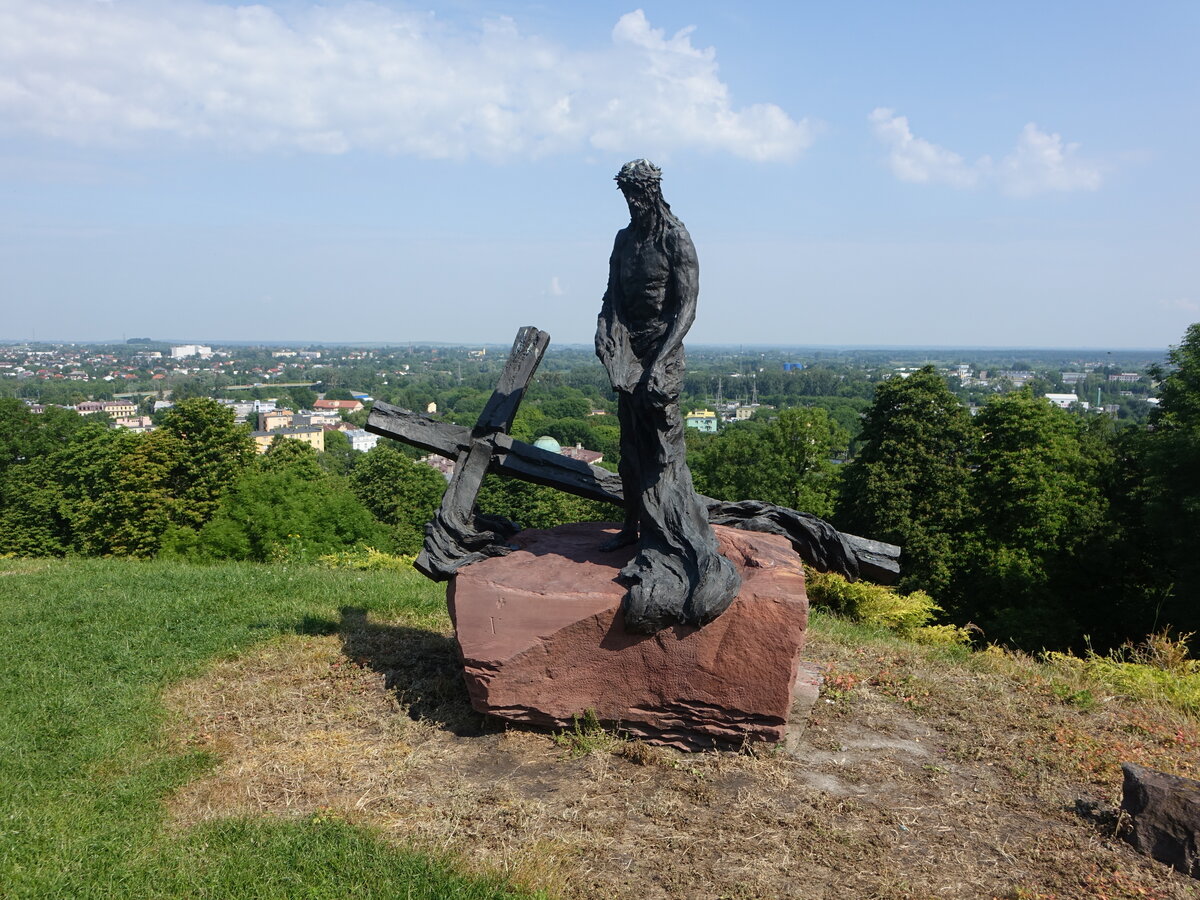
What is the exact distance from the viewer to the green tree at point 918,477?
20594 mm

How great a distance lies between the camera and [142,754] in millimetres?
6242

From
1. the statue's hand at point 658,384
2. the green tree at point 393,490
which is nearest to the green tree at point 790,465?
the green tree at point 393,490

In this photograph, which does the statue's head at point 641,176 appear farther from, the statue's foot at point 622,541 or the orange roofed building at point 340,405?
the orange roofed building at point 340,405

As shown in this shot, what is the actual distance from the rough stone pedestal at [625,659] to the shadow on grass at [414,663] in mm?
550

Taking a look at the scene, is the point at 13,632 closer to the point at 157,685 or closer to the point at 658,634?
the point at 157,685

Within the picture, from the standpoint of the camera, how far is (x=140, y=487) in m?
26.4

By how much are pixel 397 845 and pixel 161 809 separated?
67.4 inches

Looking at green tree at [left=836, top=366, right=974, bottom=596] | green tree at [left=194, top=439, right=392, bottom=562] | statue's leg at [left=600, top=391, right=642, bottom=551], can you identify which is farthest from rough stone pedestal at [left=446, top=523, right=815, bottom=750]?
green tree at [left=194, top=439, right=392, bottom=562]

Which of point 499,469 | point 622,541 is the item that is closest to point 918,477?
point 622,541

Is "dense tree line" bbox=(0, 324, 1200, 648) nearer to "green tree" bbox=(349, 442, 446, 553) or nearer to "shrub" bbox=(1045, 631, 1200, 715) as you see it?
"green tree" bbox=(349, 442, 446, 553)

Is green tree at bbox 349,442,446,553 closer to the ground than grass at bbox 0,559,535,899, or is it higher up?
closer to the ground

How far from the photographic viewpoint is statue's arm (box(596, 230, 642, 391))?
642 cm

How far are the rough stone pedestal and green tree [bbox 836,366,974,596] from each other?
49.6 ft

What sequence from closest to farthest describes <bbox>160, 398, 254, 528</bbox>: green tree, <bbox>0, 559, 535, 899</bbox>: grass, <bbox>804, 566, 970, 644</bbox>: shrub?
<bbox>0, 559, 535, 899</bbox>: grass, <bbox>804, 566, 970, 644</bbox>: shrub, <bbox>160, 398, 254, 528</bbox>: green tree
